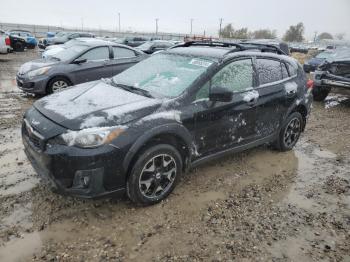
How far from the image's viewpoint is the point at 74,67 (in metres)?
8.51

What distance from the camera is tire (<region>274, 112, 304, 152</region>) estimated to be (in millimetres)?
5437

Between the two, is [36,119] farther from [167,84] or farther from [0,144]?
[0,144]

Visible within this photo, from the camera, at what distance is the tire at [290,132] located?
5.44m

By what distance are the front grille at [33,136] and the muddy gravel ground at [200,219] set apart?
71 centimetres

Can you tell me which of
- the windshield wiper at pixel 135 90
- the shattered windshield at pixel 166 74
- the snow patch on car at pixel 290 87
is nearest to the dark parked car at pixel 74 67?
the shattered windshield at pixel 166 74

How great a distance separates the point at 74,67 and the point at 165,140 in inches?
223

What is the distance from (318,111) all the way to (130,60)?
538cm

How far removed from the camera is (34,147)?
343 centimetres

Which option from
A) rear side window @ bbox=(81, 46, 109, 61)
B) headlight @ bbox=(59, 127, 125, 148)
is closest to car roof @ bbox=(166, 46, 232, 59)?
headlight @ bbox=(59, 127, 125, 148)

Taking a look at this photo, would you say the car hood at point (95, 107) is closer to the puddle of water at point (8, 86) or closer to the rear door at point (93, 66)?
the rear door at point (93, 66)

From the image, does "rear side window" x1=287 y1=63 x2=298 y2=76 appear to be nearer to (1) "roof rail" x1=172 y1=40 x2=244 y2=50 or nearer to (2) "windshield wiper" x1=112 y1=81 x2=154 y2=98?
(1) "roof rail" x1=172 y1=40 x2=244 y2=50

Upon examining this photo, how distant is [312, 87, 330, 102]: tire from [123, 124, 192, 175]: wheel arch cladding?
24.3 feet

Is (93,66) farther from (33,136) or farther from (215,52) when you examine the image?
(33,136)

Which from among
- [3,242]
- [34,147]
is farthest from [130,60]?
[3,242]
